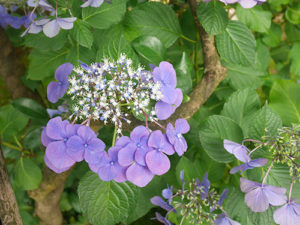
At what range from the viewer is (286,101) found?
954mm

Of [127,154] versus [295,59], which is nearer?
[127,154]

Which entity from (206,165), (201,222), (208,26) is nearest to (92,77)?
(208,26)

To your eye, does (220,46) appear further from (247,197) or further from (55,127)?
(55,127)

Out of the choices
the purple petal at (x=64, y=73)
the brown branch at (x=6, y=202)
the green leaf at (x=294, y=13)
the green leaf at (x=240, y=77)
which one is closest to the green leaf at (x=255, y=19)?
the green leaf at (x=240, y=77)

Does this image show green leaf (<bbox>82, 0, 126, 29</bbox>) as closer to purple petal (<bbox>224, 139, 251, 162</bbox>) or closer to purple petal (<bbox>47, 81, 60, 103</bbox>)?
purple petal (<bbox>47, 81, 60, 103</bbox>)

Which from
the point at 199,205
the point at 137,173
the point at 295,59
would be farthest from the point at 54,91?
the point at 295,59

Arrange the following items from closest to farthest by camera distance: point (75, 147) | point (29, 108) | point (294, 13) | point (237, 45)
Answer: point (75, 147) < point (237, 45) < point (29, 108) < point (294, 13)

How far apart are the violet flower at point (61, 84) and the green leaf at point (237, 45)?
433 mm

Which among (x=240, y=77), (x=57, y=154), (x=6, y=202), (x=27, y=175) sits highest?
(x=57, y=154)

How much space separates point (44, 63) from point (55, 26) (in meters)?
0.37

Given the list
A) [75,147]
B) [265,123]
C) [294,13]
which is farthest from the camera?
[294,13]

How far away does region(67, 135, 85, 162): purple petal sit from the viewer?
0.53 metres

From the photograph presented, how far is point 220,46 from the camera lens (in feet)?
2.82

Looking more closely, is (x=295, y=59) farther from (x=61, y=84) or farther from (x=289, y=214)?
(x=61, y=84)
